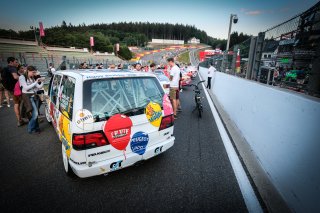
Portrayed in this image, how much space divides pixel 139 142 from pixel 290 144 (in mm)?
2153

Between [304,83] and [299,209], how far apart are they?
2.02 m

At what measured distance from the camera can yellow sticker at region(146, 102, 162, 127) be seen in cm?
307

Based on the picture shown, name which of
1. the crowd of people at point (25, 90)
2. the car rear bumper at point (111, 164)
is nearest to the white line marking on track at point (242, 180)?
the car rear bumper at point (111, 164)

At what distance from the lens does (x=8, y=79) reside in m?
5.71

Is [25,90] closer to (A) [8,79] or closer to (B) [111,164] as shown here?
(A) [8,79]

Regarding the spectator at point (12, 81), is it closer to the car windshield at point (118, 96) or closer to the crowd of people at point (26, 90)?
the crowd of people at point (26, 90)

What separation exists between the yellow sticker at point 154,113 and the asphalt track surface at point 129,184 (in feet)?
2.85

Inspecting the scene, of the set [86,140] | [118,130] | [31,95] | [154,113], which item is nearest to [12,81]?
[31,95]

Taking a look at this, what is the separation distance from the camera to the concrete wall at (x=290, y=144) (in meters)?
2.01

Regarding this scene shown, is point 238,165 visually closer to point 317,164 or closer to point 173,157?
point 173,157

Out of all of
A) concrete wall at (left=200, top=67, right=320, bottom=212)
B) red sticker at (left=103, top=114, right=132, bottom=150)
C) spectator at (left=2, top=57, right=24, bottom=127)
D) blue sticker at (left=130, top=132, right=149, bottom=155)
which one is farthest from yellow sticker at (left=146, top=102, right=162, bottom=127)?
spectator at (left=2, top=57, right=24, bottom=127)

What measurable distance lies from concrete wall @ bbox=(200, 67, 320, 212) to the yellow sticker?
191 cm

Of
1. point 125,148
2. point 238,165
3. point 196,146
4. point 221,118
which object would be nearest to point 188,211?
point 125,148

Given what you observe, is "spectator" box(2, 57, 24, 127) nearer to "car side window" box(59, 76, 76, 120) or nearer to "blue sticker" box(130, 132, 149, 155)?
"car side window" box(59, 76, 76, 120)
